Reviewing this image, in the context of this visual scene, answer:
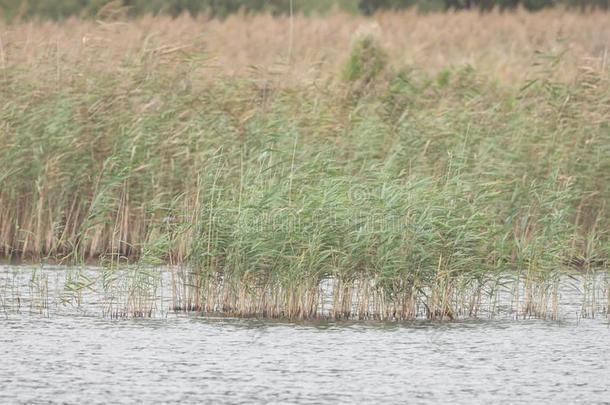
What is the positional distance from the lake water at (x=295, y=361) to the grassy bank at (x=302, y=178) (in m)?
0.51

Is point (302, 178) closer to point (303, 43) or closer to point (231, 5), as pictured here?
point (303, 43)

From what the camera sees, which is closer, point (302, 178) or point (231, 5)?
point (302, 178)

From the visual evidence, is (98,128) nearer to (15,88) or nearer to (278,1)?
(15,88)

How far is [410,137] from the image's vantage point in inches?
566

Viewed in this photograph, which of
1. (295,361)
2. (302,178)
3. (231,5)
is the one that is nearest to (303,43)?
(302,178)

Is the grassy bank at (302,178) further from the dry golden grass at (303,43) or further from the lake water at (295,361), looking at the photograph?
the lake water at (295,361)

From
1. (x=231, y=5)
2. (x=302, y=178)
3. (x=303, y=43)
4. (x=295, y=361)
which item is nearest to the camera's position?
(x=295, y=361)

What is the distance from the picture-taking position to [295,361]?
367 inches

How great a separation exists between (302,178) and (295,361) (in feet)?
9.37

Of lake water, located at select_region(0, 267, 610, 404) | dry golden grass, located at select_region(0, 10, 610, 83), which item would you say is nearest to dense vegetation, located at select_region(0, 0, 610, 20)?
dry golden grass, located at select_region(0, 10, 610, 83)

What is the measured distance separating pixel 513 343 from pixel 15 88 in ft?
22.7

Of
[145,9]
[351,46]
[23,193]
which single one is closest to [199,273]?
[23,193]

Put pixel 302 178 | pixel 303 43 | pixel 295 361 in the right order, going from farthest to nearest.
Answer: pixel 303 43 < pixel 302 178 < pixel 295 361

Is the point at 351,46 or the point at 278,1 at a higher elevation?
the point at 278,1
